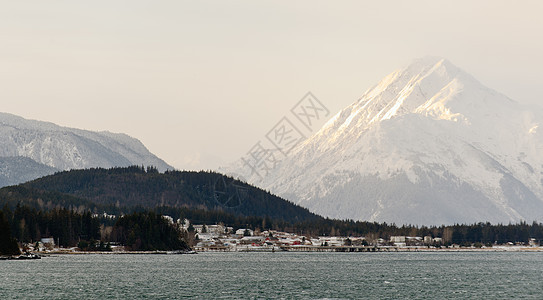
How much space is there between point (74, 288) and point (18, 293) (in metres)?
16.0

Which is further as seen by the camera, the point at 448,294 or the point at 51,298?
the point at 448,294

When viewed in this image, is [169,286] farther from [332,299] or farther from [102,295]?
[332,299]

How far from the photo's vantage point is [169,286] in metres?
200

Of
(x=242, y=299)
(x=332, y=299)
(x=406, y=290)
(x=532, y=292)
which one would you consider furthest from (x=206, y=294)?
(x=532, y=292)

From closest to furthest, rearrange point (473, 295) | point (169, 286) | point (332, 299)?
1. point (332, 299)
2. point (473, 295)
3. point (169, 286)

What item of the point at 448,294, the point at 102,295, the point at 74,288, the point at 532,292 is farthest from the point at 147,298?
the point at 532,292

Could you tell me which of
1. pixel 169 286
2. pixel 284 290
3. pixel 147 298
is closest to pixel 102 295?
pixel 147 298

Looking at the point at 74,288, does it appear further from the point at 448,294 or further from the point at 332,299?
the point at 448,294

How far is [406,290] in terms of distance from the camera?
638 ft

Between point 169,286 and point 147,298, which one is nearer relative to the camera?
point 147,298

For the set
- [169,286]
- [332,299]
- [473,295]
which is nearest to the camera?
[332,299]

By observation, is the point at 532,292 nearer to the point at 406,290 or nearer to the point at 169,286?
the point at 406,290

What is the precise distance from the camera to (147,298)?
173m

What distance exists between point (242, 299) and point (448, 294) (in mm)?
43017
